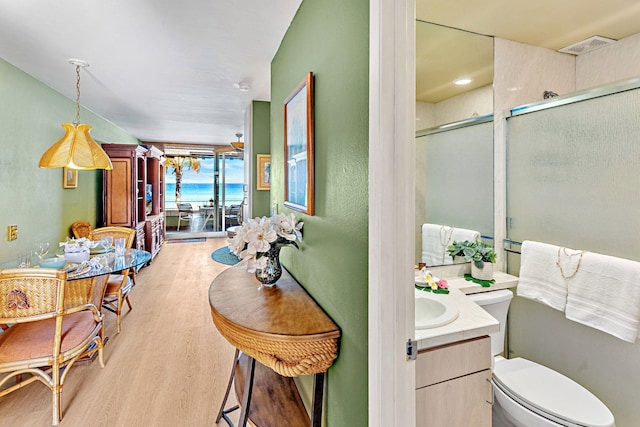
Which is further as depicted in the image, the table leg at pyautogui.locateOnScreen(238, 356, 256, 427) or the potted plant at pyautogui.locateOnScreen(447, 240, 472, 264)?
the potted plant at pyautogui.locateOnScreen(447, 240, 472, 264)

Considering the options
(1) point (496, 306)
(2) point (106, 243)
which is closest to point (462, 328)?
(1) point (496, 306)

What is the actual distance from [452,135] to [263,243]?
1.59m

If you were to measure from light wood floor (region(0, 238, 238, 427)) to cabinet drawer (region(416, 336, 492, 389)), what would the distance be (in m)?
1.40

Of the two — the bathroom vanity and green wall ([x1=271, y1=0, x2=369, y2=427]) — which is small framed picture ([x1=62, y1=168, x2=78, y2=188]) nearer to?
green wall ([x1=271, y1=0, x2=369, y2=427])

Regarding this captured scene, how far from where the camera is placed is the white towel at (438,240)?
83.4 inches

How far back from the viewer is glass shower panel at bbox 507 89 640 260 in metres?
1.81

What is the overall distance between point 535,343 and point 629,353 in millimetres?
528

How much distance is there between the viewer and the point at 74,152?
2.65 meters

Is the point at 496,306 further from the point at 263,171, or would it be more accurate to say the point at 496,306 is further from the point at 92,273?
the point at 263,171

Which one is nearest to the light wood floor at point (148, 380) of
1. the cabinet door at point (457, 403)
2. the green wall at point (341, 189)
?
the green wall at point (341, 189)

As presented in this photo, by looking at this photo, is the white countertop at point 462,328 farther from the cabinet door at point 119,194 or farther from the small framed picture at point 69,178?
the cabinet door at point 119,194

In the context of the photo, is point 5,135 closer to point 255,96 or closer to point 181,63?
point 181,63

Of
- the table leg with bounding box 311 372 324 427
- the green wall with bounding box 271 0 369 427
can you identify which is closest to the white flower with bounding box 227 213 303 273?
the green wall with bounding box 271 0 369 427

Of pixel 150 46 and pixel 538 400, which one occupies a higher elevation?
pixel 150 46
